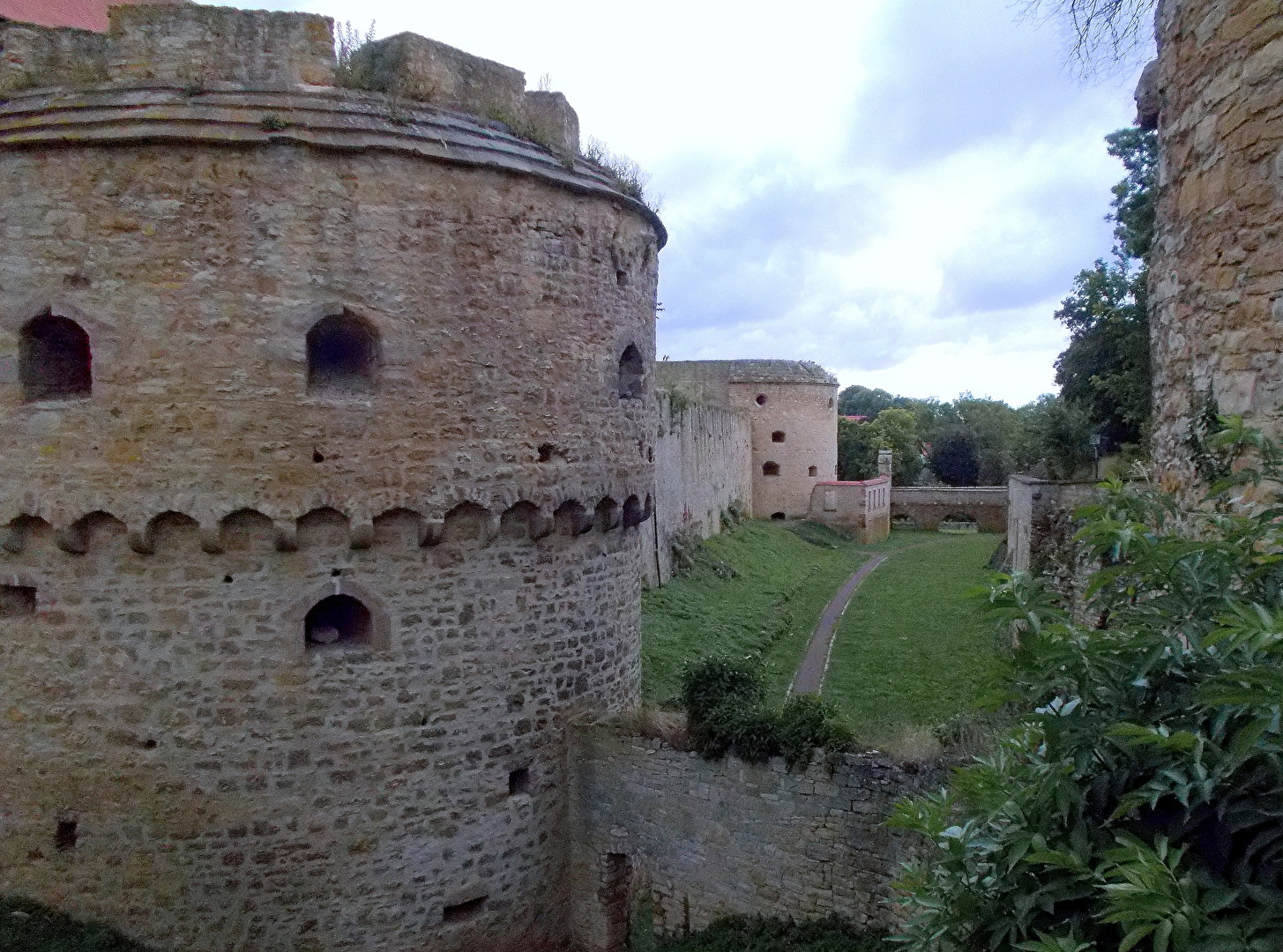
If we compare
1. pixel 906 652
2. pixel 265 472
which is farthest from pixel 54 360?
pixel 906 652

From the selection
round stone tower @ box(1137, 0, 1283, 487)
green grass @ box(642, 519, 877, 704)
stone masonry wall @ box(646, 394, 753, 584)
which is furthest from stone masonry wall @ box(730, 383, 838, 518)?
round stone tower @ box(1137, 0, 1283, 487)

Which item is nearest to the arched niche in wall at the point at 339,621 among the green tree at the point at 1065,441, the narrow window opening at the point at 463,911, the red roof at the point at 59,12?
the narrow window opening at the point at 463,911

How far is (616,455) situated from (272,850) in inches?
204

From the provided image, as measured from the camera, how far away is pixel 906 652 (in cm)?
1859

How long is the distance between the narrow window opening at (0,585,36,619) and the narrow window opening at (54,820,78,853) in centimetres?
200

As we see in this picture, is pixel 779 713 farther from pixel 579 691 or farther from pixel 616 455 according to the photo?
pixel 616 455

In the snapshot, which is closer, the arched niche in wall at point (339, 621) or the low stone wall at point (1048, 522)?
the arched niche in wall at point (339, 621)

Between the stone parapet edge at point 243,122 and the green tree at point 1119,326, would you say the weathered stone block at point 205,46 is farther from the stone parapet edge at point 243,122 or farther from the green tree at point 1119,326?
the green tree at point 1119,326

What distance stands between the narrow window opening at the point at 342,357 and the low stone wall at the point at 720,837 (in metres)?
4.45

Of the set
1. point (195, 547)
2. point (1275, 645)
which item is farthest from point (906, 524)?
point (1275, 645)

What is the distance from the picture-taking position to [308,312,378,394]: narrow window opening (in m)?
8.37

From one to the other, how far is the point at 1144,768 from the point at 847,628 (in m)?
18.3

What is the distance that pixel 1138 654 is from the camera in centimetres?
346

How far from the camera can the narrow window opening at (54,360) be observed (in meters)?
8.05
